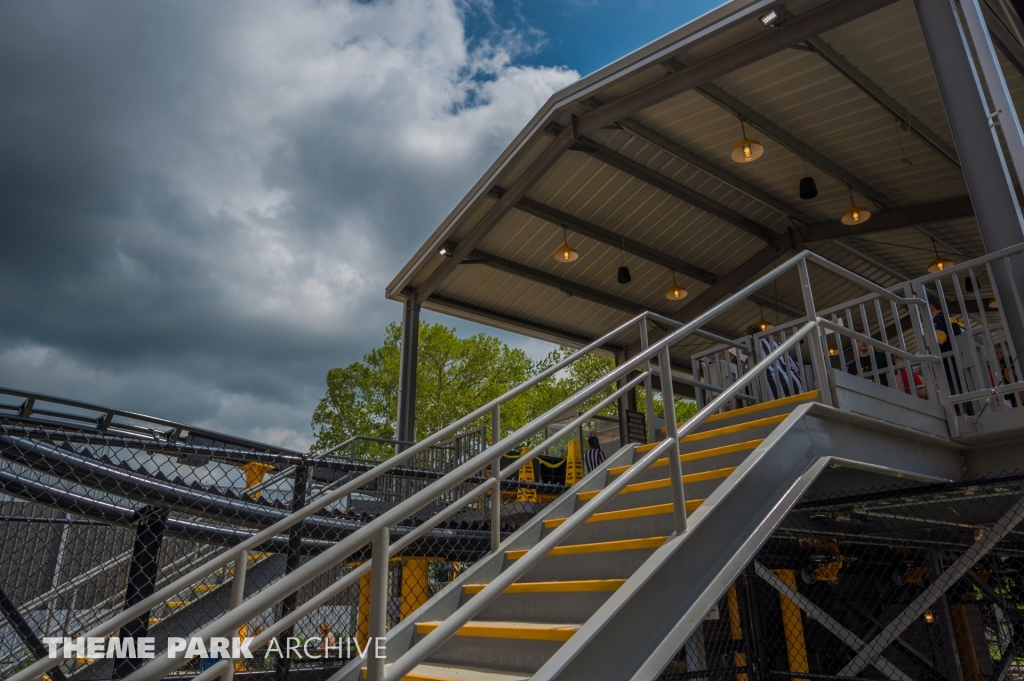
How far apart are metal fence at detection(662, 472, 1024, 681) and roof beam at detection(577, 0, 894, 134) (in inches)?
207

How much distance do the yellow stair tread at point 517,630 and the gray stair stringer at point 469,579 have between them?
0.08 m

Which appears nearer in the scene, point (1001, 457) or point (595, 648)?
point (595, 648)

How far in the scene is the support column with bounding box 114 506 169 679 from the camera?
384 cm

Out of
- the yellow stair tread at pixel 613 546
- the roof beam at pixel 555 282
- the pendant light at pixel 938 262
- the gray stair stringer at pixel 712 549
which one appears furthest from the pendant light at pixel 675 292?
the yellow stair tread at pixel 613 546

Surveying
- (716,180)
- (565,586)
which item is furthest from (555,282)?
(565,586)

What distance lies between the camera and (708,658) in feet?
38.7

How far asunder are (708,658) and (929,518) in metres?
6.78

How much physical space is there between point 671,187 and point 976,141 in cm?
706

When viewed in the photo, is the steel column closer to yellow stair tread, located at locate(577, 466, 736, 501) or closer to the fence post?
the fence post

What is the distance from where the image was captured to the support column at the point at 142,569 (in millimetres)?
3842

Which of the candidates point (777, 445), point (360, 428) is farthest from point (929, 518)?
point (360, 428)

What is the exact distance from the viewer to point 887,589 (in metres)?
10.7

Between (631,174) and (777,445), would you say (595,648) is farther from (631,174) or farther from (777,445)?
(631,174)

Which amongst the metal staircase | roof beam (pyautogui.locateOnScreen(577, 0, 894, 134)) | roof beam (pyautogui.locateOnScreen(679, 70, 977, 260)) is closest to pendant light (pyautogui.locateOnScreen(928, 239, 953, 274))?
roof beam (pyautogui.locateOnScreen(679, 70, 977, 260))
